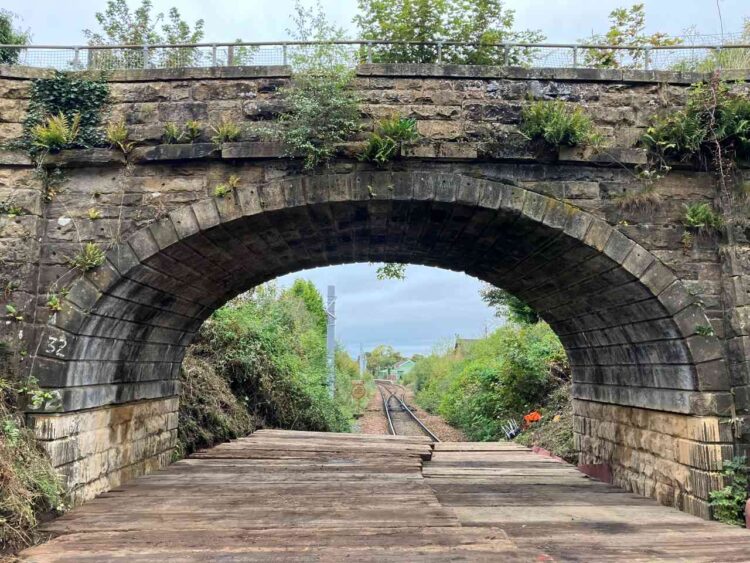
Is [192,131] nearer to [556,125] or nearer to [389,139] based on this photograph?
[389,139]

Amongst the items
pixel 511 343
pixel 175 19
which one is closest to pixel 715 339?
pixel 175 19

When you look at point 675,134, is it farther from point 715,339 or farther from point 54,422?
point 54,422

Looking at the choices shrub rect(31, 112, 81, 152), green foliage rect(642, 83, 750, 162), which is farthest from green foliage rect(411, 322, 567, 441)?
shrub rect(31, 112, 81, 152)

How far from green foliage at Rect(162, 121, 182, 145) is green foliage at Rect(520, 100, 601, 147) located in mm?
3684

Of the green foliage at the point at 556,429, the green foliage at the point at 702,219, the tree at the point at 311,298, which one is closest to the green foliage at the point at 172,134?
the green foliage at the point at 702,219

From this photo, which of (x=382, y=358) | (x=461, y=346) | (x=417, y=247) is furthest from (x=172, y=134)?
(x=382, y=358)

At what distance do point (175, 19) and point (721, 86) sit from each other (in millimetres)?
6988

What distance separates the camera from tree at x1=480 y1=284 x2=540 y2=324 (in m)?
12.3

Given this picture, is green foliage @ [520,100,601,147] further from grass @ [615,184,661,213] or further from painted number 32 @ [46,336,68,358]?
painted number 32 @ [46,336,68,358]

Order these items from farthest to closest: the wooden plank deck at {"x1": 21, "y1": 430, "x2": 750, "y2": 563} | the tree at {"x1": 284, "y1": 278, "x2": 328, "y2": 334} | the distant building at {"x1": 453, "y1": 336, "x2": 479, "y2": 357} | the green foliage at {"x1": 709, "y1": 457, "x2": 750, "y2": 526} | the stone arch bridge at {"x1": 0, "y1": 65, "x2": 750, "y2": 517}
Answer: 1. the distant building at {"x1": 453, "y1": 336, "x2": 479, "y2": 357}
2. the tree at {"x1": 284, "y1": 278, "x2": 328, "y2": 334}
3. the stone arch bridge at {"x1": 0, "y1": 65, "x2": 750, "y2": 517}
4. the green foliage at {"x1": 709, "y1": 457, "x2": 750, "y2": 526}
5. the wooden plank deck at {"x1": 21, "y1": 430, "x2": 750, "y2": 563}

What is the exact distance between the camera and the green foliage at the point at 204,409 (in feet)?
31.1

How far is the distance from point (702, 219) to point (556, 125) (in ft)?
6.09

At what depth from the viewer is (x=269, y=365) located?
12805 millimetres

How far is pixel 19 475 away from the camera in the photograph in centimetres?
484
